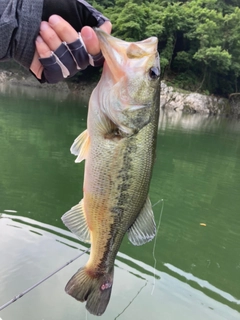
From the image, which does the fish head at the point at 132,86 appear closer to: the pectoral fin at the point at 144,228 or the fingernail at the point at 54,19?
the fingernail at the point at 54,19

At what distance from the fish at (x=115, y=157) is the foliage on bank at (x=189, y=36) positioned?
3489 cm

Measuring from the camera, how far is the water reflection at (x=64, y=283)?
4.12m

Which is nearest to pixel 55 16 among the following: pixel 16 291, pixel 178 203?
pixel 16 291

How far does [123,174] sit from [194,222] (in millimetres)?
5937

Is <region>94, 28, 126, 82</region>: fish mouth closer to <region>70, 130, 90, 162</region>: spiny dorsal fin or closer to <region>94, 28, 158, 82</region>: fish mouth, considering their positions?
<region>94, 28, 158, 82</region>: fish mouth

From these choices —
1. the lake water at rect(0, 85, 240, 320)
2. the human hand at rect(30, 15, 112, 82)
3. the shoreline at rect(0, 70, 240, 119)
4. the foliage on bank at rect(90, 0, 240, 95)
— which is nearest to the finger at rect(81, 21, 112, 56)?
the human hand at rect(30, 15, 112, 82)

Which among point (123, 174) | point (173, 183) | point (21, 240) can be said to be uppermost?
point (123, 174)

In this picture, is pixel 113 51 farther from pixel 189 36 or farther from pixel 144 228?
pixel 189 36

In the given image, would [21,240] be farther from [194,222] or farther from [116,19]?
[116,19]

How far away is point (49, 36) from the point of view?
1.50 meters

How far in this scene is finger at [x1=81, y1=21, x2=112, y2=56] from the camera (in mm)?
1524

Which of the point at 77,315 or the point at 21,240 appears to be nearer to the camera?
the point at 77,315

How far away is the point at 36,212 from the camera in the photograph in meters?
6.62

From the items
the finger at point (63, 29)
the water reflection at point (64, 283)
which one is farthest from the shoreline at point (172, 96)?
the finger at point (63, 29)
